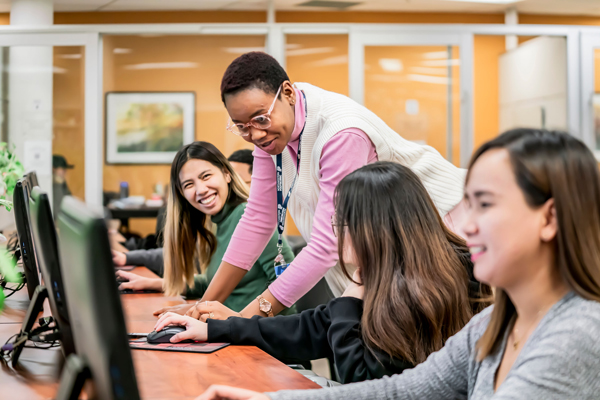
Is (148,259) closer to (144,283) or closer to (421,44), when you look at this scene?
(144,283)

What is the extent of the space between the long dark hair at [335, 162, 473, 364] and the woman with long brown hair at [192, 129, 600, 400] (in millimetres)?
385

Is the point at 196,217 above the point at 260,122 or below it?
below

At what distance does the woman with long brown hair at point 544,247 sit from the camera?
75 cm

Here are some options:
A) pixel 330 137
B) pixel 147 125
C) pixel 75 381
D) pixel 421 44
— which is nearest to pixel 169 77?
pixel 147 125

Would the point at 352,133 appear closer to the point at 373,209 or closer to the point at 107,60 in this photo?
the point at 373,209

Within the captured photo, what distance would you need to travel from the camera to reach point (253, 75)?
5.07 ft

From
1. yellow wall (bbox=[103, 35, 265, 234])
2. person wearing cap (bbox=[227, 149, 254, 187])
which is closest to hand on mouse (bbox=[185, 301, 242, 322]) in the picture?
person wearing cap (bbox=[227, 149, 254, 187])

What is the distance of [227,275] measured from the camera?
6.22ft

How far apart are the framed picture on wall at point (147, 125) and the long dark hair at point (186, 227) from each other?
363 cm

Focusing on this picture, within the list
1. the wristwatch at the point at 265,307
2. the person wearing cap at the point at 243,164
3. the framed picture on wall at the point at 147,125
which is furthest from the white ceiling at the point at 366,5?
the wristwatch at the point at 265,307

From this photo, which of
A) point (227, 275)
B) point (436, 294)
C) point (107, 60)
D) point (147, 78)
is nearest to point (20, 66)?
point (107, 60)

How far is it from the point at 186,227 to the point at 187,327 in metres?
1.02

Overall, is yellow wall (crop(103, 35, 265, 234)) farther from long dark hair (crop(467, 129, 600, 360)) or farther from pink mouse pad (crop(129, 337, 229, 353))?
long dark hair (crop(467, 129, 600, 360))

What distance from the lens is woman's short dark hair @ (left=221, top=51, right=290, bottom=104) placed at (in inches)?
60.9
